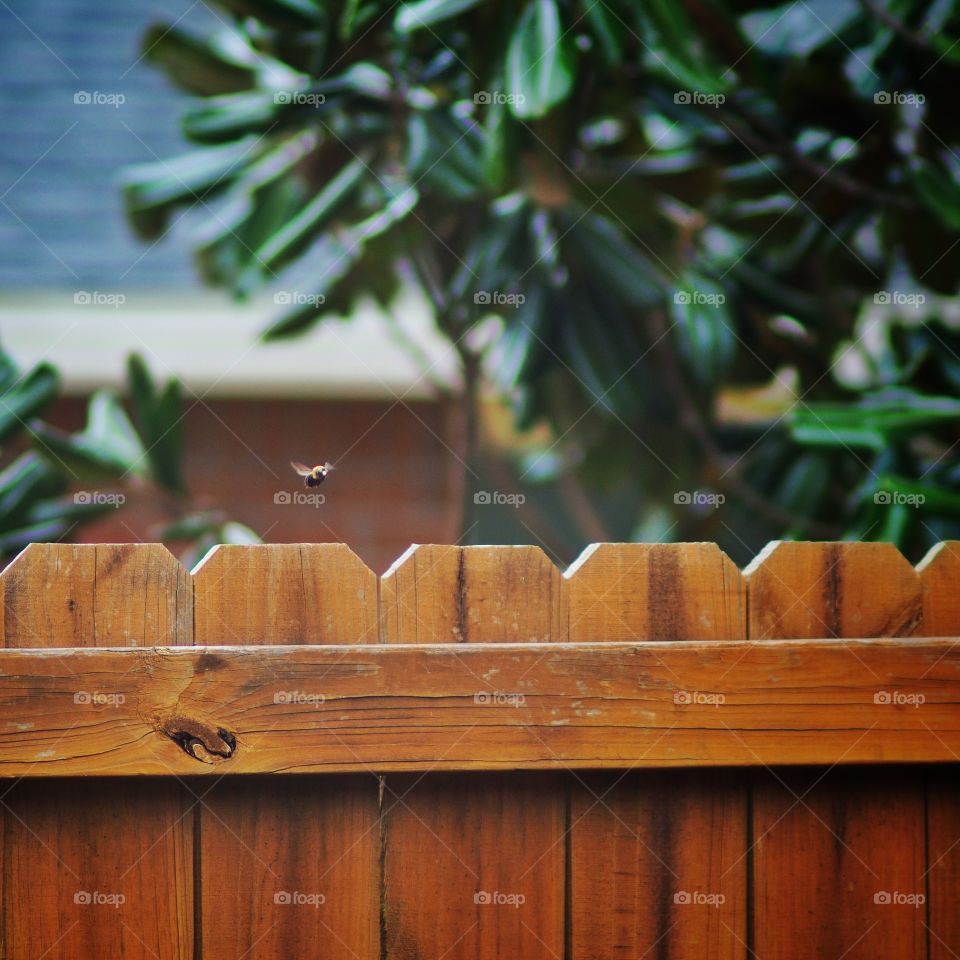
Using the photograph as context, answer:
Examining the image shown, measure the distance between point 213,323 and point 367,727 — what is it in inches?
131

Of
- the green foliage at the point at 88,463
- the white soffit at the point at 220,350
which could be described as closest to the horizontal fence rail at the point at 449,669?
the green foliage at the point at 88,463

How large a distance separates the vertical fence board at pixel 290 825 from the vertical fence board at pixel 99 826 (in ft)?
0.11

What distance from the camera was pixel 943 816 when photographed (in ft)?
3.11

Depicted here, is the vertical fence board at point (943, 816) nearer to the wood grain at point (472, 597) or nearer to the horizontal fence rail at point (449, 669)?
the horizontal fence rail at point (449, 669)

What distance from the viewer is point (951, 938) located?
95 centimetres

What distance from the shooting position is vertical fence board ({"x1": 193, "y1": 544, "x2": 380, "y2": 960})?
0.89 metres

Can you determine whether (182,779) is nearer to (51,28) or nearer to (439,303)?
(439,303)

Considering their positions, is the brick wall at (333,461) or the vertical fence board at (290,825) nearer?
the vertical fence board at (290,825)

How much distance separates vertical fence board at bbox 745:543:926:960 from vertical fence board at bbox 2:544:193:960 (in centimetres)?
59

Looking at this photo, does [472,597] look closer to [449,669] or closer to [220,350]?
[449,669]

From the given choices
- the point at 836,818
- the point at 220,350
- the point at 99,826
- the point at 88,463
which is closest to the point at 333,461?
the point at 220,350

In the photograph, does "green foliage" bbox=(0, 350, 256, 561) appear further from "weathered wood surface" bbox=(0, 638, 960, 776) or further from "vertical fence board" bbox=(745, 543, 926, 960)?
"vertical fence board" bbox=(745, 543, 926, 960)

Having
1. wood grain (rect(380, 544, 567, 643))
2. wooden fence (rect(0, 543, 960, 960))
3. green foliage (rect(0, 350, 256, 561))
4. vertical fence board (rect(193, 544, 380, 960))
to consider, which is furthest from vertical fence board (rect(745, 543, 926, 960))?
green foliage (rect(0, 350, 256, 561))

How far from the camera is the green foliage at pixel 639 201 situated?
1.75 metres
